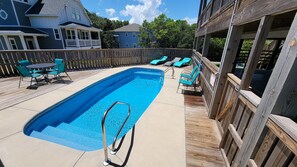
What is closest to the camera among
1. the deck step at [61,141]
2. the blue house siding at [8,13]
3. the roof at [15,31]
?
the deck step at [61,141]

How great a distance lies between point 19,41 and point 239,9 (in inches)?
800

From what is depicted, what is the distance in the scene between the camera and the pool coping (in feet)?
7.45

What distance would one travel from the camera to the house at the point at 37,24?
1340 centimetres

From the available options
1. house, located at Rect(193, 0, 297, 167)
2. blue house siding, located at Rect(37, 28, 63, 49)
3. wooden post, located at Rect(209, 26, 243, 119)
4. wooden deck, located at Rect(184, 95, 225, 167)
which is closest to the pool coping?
wooden deck, located at Rect(184, 95, 225, 167)

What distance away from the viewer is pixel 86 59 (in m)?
8.95

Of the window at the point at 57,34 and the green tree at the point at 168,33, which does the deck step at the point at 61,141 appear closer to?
the window at the point at 57,34

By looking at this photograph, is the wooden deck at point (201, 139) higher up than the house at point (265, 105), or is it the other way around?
the house at point (265, 105)

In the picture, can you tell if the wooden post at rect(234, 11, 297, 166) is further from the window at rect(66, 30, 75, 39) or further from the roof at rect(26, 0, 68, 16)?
the window at rect(66, 30, 75, 39)

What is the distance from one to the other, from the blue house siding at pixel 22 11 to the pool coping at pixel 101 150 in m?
17.3

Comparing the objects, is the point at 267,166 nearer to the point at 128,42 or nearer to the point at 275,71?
the point at 275,71

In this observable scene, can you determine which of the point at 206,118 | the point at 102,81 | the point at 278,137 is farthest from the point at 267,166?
the point at 102,81

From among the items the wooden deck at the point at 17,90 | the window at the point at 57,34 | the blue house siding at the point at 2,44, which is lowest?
the wooden deck at the point at 17,90

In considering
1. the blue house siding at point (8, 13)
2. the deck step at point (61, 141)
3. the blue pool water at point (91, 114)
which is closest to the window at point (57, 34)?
the blue house siding at point (8, 13)

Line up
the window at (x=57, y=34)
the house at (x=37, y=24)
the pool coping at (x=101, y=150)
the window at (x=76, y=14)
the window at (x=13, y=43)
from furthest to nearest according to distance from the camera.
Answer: the window at (x=76, y=14) < the window at (x=57, y=34) < the window at (x=13, y=43) < the house at (x=37, y=24) < the pool coping at (x=101, y=150)
